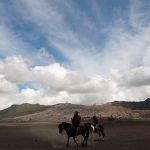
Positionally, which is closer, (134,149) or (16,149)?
(134,149)

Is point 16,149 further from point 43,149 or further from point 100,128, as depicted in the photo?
point 100,128

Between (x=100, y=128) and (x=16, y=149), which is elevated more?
(x=100, y=128)

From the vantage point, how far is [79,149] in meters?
25.3

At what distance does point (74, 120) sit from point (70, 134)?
1.15 m

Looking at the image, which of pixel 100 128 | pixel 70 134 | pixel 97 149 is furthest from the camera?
pixel 100 128

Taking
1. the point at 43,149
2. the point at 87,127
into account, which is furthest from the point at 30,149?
the point at 87,127

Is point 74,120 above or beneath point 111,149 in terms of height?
above

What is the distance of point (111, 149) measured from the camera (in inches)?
928

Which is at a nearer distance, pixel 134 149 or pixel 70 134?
pixel 134 149

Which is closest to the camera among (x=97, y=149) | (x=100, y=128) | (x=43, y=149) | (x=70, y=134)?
(x=97, y=149)

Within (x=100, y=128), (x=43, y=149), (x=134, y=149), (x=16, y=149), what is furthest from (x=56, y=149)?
(x=100, y=128)

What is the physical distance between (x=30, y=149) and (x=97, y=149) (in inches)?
202

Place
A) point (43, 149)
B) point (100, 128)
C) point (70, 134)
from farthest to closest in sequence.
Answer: point (100, 128), point (70, 134), point (43, 149)

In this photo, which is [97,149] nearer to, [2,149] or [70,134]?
[70,134]
